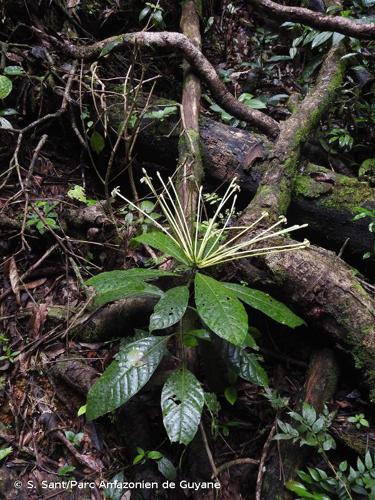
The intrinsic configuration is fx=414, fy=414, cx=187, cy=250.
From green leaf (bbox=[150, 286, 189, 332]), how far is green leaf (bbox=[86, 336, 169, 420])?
0.20 m

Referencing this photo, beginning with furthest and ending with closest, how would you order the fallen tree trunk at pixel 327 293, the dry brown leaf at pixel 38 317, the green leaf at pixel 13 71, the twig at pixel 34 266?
the green leaf at pixel 13 71
the twig at pixel 34 266
the dry brown leaf at pixel 38 317
the fallen tree trunk at pixel 327 293

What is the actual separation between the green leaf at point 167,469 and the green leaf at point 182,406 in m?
0.31

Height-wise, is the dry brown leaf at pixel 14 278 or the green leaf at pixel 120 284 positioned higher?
the green leaf at pixel 120 284

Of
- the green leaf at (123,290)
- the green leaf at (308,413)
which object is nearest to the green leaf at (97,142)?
the green leaf at (123,290)

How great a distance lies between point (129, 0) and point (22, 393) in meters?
3.95

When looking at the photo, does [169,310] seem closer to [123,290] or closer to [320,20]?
[123,290]

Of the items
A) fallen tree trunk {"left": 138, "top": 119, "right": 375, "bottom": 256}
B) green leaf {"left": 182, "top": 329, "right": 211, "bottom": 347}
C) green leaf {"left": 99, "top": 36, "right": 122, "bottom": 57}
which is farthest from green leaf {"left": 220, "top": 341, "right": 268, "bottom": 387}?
green leaf {"left": 99, "top": 36, "right": 122, "bottom": 57}

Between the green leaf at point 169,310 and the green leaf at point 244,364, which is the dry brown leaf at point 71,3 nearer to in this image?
the green leaf at point 169,310

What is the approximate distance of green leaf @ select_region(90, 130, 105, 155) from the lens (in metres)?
3.26

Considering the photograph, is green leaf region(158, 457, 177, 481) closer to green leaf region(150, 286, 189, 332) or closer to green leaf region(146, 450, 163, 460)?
green leaf region(146, 450, 163, 460)

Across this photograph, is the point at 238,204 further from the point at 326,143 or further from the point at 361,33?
the point at 361,33

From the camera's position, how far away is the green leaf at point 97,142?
10.7ft

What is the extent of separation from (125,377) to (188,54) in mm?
2866

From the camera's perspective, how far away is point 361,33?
9.76ft
